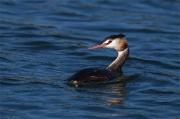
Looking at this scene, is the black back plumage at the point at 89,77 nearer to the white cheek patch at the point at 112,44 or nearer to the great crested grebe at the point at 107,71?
the great crested grebe at the point at 107,71

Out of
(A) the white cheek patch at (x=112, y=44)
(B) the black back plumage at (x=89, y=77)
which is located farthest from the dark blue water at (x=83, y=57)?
(A) the white cheek patch at (x=112, y=44)

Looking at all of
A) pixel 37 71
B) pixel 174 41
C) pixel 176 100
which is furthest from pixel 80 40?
pixel 176 100

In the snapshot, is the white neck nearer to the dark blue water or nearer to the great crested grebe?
the great crested grebe

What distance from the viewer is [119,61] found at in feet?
58.5

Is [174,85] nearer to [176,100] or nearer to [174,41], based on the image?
[176,100]

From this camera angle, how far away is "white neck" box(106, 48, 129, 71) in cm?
1769

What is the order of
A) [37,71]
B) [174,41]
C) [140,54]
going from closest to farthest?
[37,71], [140,54], [174,41]

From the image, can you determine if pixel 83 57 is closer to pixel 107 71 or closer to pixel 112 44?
pixel 112 44

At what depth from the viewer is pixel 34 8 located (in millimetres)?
23969

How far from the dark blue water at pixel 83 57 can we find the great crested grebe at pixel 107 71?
0.58 feet

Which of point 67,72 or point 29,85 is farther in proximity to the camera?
point 67,72

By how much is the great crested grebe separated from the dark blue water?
18cm

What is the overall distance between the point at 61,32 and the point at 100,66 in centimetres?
297

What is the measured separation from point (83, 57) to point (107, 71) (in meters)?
1.88
